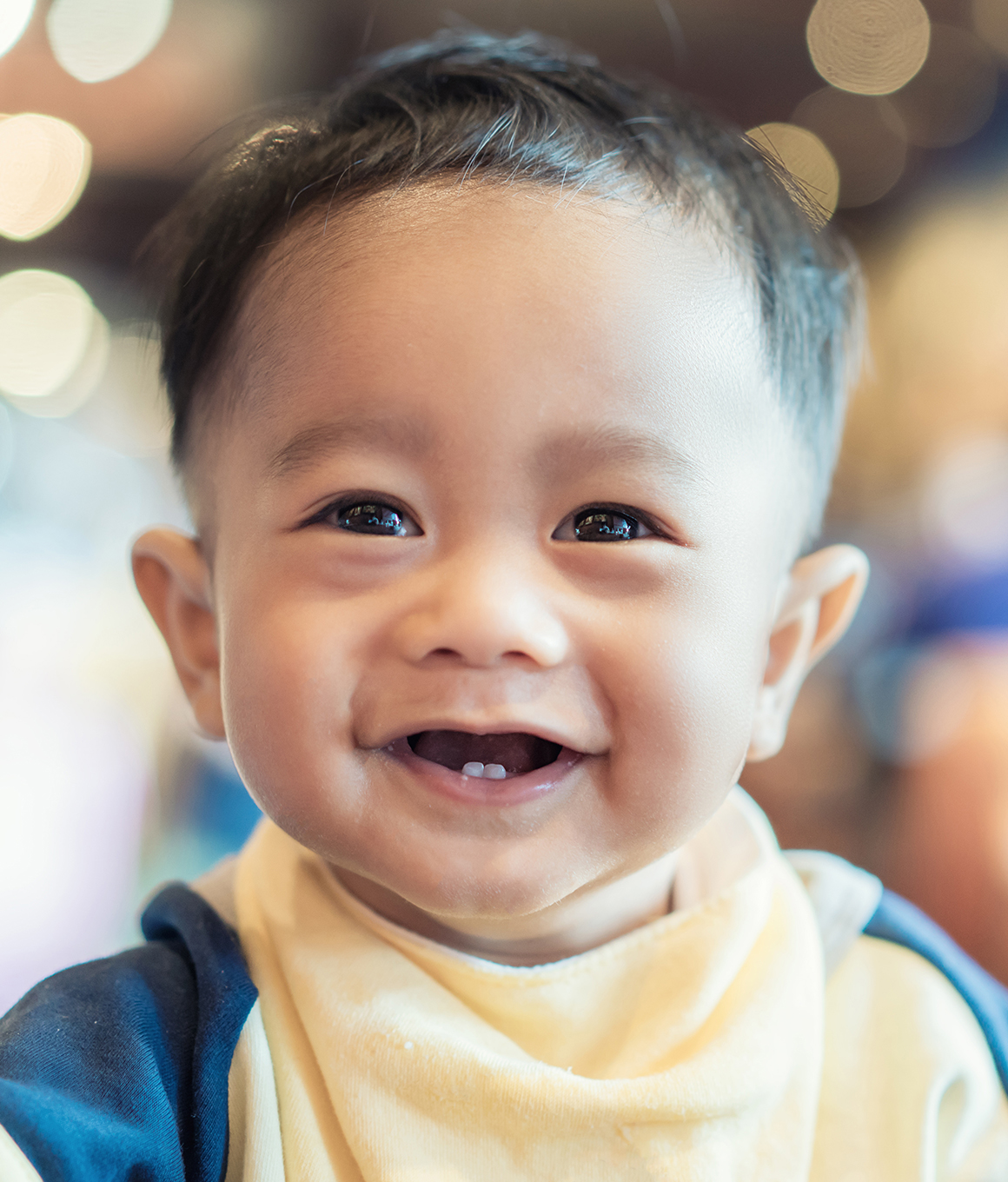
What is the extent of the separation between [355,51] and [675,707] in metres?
0.63

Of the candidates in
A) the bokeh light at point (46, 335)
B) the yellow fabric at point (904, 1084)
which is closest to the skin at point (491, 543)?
the yellow fabric at point (904, 1084)

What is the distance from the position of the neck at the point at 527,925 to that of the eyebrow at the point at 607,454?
0.21 metres

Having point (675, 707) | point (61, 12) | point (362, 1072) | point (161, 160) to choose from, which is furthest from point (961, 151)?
point (362, 1072)

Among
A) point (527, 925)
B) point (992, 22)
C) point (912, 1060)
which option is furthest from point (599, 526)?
point (992, 22)

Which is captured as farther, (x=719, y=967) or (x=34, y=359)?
(x=34, y=359)

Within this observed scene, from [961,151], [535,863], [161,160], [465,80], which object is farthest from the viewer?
[961,151]

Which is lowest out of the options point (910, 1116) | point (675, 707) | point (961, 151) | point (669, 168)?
point (910, 1116)

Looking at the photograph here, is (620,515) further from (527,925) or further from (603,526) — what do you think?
(527,925)

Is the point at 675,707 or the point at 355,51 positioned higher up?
the point at 355,51

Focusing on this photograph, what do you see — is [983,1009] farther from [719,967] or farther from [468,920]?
[468,920]

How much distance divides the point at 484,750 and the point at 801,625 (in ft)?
0.77

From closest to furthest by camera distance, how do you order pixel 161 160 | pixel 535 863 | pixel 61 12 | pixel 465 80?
pixel 535 863 → pixel 465 80 → pixel 61 12 → pixel 161 160

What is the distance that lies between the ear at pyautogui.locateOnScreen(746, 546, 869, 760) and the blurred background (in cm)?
21

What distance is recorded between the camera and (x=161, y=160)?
3.00 ft
